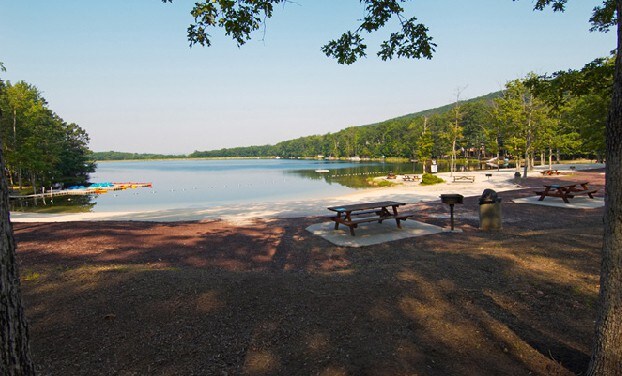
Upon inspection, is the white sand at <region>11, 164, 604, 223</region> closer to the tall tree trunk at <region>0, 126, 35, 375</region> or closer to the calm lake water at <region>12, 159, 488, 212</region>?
the calm lake water at <region>12, 159, 488, 212</region>

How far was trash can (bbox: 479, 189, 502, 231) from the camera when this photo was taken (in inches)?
380

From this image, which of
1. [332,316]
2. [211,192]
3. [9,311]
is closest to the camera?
[9,311]

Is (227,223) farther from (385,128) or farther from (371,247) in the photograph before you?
(385,128)

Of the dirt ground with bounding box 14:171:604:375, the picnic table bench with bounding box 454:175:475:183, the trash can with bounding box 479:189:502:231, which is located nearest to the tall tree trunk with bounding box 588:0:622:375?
the dirt ground with bounding box 14:171:604:375

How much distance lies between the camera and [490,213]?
9.69m

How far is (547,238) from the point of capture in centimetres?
730

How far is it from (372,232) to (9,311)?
349 inches

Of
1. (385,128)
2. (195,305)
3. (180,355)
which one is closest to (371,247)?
(195,305)

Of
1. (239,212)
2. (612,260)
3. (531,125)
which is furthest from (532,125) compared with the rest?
(612,260)

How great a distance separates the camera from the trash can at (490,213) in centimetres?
964

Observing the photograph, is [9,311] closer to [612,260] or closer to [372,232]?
[612,260]

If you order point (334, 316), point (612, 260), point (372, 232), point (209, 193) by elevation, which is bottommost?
point (209, 193)

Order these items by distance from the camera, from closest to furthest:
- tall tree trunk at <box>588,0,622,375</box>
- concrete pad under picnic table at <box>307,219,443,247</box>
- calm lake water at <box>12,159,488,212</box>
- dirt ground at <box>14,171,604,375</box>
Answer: tall tree trunk at <box>588,0,622,375</box> < dirt ground at <box>14,171,604,375</box> < concrete pad under picnic table at <box>307,219,443,247</box> < calm lake water at <box>12,159,488,212</box>

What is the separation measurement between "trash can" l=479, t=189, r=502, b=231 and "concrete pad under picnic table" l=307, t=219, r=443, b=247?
3.94ft
